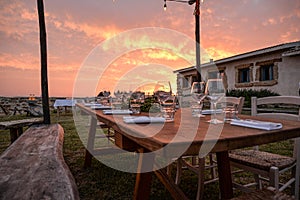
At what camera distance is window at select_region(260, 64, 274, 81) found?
851 centimetres

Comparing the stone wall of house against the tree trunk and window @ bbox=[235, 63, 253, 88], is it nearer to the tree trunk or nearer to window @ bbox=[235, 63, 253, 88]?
window @ bbox=[235, 63, 253, 88]

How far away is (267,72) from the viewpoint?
8773mm

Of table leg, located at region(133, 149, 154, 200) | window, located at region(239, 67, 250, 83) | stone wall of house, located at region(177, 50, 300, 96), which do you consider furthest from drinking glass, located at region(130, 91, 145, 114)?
→ window, located at region(239, 67, 250, 83)

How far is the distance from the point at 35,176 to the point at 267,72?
31.1 feet

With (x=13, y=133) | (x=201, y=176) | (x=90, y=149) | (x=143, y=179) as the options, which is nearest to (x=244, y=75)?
(x=90, y=149)

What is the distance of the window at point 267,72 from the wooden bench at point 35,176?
8891 mm

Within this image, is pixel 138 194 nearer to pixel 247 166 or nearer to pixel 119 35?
pixel 247 166

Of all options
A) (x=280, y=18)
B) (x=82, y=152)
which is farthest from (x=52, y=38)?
(x=280, y=18)

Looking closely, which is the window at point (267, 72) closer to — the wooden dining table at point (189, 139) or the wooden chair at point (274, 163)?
the wooden chair at point (274, 163)

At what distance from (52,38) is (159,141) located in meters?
6.22

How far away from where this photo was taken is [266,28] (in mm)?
7090

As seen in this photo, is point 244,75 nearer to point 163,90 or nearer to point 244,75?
point 244,75

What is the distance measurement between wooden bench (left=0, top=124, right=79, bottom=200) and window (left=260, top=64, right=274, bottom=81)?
350 inches

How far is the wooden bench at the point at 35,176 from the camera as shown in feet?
2.71
